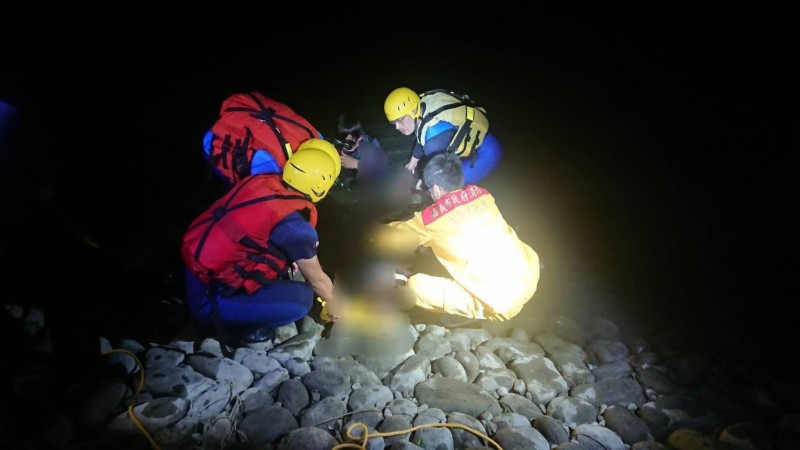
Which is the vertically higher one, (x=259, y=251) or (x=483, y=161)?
(x=483, y=161)

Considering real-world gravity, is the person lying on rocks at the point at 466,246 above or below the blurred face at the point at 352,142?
below

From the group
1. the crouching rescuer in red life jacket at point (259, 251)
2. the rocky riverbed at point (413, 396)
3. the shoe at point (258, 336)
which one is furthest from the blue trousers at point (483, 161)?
the shoe at point (258, 336)

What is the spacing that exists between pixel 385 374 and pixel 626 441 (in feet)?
5.19

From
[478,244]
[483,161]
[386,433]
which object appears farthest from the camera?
[483,161]

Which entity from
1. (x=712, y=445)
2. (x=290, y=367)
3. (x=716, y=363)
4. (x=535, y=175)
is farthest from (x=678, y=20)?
(x=290, y=367)

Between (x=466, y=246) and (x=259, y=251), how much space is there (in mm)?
1424

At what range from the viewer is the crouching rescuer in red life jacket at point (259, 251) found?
2.77 m

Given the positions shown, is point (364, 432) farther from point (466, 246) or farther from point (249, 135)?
point (249, 135)

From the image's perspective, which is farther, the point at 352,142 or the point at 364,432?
the point at 352,142

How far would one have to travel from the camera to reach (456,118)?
4.21 m

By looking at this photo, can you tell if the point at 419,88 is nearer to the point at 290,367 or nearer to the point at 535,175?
the point at 535,175

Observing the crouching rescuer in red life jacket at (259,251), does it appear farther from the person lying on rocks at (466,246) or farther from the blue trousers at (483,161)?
the blue trousers at (483,161)

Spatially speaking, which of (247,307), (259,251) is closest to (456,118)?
(259,251)

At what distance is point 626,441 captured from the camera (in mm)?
2691
